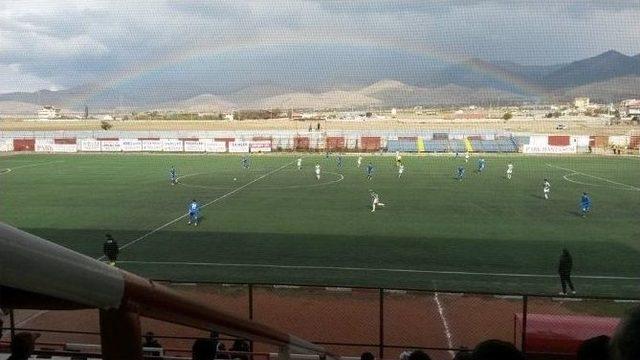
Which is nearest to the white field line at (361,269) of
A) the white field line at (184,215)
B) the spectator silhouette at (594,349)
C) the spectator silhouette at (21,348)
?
the white field line at (184,215)

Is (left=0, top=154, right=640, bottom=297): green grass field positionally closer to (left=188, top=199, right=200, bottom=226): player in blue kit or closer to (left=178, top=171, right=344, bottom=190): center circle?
(left=178, top=171, right=344, bottom=190): center circle

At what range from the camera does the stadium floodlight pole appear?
1.11 meters

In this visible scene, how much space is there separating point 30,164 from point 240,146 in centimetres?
2127

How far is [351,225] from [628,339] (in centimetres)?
2213

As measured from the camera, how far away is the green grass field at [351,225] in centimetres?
1648

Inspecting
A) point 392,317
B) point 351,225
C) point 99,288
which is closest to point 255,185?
point 351,225

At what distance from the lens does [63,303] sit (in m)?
1.35

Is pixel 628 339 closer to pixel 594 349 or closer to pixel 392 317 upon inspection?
pixel 594 349

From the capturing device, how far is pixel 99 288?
4.23 ft

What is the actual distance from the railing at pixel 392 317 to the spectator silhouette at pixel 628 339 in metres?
8.62

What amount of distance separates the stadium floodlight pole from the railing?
8.62 m

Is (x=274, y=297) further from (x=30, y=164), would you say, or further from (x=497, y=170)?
(x=30, y=164)

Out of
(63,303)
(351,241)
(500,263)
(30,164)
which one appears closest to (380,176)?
Result: (351,241)

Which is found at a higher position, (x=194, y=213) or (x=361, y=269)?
(x=194, y=213)
